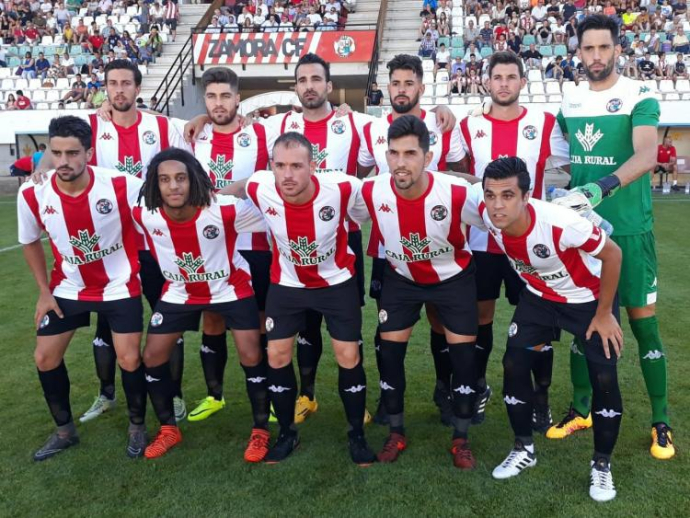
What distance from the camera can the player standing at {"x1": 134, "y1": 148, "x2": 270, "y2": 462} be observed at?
3416mm

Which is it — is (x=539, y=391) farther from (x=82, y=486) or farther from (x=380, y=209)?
(x=82, y=486)

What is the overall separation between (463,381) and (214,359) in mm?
1639

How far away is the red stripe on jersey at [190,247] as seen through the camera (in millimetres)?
3430

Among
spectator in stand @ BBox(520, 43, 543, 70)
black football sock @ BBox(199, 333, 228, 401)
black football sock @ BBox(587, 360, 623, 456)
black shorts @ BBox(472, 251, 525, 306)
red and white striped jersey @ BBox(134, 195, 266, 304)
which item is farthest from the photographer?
spectator in stand @ BBox(520, 43, 543, 70)

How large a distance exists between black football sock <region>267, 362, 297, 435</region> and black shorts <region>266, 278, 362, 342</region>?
199 millimetres

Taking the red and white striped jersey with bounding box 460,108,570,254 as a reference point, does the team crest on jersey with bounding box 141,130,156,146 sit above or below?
above

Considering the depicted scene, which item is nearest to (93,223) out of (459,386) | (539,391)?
(459,386)

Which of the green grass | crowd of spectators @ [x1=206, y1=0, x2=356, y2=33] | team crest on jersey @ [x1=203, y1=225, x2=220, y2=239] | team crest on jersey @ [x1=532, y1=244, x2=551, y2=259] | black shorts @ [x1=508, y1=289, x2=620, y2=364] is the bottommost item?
the green grass

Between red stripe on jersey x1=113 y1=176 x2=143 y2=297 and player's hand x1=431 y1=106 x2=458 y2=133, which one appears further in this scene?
player's hand x1=431 y1=106 x2=458 y2=133

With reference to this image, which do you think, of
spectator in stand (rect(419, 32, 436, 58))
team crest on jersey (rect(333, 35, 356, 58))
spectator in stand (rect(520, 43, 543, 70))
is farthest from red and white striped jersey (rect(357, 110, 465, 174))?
spectator in stand (rect(419, 32, 436, 58))

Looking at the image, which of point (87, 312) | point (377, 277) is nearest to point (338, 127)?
point (377, 277)

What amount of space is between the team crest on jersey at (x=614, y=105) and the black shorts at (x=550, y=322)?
1039 millimetres

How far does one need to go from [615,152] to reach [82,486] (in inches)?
132

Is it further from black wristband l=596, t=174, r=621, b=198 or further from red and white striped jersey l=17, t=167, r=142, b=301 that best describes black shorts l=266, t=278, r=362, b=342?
black wristband l=596, t=174, r=621, b=198
